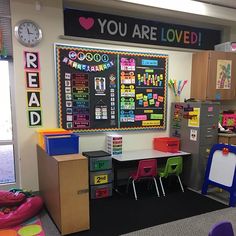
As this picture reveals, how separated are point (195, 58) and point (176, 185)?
2402 millimetres

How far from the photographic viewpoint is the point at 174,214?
3016 mm

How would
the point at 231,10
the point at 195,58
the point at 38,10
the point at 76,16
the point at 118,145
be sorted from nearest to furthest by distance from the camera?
the point at 38,10, the point at 76,16, the point at 118,145, the point at 231,10, the point at 195,58

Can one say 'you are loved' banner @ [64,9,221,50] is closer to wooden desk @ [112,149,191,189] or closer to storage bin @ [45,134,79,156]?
storage bin @ [45,134,79,156]

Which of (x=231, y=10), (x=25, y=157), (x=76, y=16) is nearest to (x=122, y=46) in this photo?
(x=76, y=16)

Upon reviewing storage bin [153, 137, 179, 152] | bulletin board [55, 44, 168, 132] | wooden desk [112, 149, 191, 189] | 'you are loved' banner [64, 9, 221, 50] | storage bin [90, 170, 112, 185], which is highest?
'you are loved' banner [64, 9, 221, 50]

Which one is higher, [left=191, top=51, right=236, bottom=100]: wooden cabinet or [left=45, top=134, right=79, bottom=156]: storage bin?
[left=191, top=51, right=236, bottom=100]: wooden cabinet

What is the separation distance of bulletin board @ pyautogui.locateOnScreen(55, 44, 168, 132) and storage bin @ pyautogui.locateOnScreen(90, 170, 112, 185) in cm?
71

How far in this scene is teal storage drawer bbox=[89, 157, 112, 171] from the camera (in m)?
3.39

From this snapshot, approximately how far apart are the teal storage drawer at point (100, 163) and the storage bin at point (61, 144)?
2.32 ft

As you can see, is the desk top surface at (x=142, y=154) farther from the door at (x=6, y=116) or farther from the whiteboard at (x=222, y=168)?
the door at (x=6, y=116)

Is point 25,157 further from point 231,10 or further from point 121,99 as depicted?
point 231,10

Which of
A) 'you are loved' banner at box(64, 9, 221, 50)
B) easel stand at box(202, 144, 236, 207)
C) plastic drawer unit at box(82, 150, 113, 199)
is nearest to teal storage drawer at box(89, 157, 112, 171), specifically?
plastic drawer unit at box(82, 150, 113, 199)

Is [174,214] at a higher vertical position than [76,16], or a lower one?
lower

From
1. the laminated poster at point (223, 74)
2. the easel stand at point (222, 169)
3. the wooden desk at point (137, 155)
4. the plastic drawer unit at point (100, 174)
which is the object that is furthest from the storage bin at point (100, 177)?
the laminated poster at point (223, 74)
